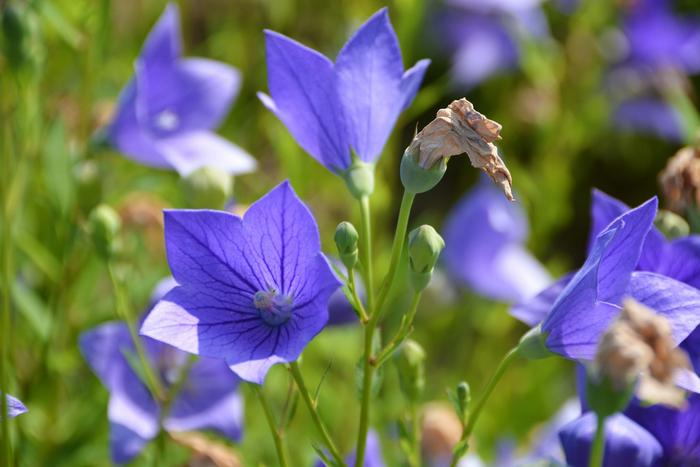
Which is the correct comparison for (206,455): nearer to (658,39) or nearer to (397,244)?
(397,244)

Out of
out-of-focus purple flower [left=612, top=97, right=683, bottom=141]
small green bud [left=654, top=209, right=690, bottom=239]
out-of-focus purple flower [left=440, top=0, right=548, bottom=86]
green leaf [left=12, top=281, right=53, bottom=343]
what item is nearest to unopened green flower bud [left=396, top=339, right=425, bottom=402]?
small green bud [left=654, top=209, right=690, bottom=239]

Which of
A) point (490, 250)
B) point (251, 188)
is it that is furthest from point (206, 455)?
point (251, 188)

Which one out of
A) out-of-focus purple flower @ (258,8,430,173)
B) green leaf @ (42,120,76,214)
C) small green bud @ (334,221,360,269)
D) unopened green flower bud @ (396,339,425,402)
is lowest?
green leaf @ (42,120,76,214)

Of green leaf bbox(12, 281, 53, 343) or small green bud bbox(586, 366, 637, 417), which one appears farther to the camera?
green leaf bbox(12, 281, 53, 343)

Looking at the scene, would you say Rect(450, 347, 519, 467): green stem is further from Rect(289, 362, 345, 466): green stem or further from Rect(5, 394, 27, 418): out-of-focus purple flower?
Rect(5, 394, 27, 418): out-of-focus purple flower

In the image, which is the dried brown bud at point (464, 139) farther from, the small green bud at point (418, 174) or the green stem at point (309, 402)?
the green stem at point (309, 402)

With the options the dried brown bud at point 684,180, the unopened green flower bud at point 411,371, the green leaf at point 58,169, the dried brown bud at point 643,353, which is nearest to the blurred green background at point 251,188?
the green leaf at point 58,169

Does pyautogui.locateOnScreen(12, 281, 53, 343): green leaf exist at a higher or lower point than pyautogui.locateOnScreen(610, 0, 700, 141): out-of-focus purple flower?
higher
